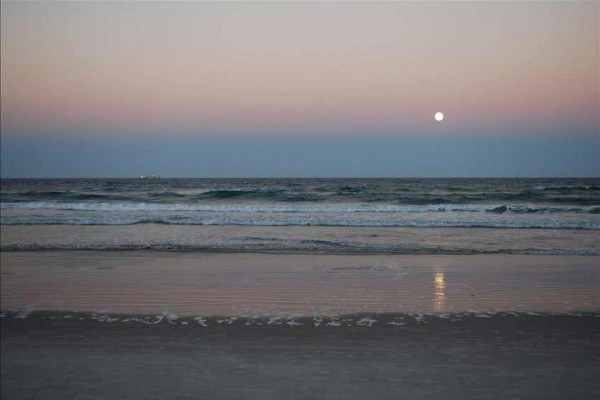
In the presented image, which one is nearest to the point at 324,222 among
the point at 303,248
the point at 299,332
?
the point at 303,248

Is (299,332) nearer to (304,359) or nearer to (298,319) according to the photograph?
(298,319)

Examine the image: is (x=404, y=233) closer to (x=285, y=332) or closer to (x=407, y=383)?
(x=285, y=332)

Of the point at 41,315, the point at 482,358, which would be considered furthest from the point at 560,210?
the point at 41,315

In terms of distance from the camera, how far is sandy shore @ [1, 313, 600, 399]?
399cm

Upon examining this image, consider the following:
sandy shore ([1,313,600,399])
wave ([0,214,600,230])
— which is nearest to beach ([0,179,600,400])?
sandy shore ([1,313,600,399])

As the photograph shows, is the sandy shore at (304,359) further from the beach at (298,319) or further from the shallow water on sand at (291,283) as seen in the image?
the shallow water on sand at (291,283)

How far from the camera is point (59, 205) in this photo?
2836cm

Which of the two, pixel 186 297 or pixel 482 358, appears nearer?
pixel 482 358

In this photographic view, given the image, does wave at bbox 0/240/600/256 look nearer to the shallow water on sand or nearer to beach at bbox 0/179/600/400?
beach at bbox 0/179/600/400

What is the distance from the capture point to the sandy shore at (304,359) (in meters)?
3.99

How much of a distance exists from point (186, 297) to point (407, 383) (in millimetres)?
4081

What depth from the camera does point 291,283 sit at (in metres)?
8.27

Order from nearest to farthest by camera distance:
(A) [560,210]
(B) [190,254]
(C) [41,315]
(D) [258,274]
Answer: (C) [41,315] < (D) [258,274] < (B) [190,254] < (A) [560,210]

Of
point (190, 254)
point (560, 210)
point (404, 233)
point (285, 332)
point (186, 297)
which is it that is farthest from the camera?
point (560, 210)
